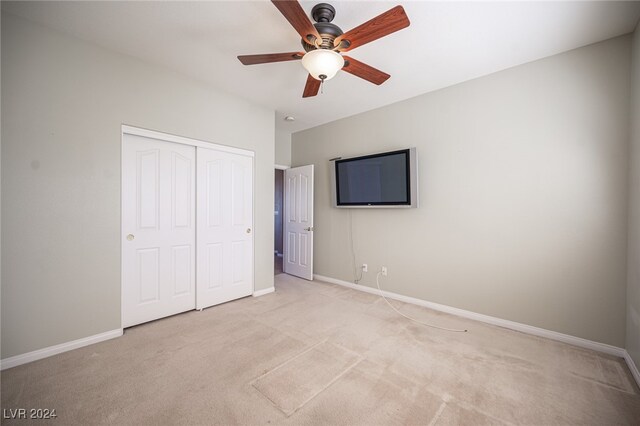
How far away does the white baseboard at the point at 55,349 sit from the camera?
2.05 m

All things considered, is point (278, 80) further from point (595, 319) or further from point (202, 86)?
point (595, 319)

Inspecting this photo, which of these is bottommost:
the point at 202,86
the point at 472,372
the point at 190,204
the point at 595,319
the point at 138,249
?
the point at 472,372

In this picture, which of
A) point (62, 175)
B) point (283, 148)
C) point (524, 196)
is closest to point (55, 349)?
point (62, 175)

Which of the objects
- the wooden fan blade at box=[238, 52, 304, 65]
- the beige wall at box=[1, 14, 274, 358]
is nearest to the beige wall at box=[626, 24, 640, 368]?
the wooden fan blade at box=[238, 52, 304, 65]

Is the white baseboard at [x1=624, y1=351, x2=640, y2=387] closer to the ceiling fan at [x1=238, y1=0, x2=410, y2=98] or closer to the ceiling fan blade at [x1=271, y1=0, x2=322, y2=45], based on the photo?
the ceiling fan at [x1=238, y1=0, x2=410, y2=98]

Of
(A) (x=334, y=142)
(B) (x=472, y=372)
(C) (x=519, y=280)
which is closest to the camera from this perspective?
(B) (x=472, y=372)

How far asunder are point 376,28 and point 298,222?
134 inches

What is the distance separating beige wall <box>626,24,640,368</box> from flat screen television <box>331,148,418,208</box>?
1.75 m

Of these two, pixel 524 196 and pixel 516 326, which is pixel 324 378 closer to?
pixel 516 326

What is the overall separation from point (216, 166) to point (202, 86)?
0.92m

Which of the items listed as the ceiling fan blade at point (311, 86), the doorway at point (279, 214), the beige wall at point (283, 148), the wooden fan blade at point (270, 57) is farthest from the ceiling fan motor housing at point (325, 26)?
the doorway at point (279, 214)

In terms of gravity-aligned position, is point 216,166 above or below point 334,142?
below

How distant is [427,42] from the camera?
93.0 inches

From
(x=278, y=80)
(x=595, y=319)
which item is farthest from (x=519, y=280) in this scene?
(x=278, y=80)
